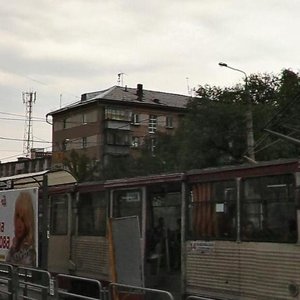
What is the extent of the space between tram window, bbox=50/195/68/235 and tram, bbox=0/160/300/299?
50 centimetres

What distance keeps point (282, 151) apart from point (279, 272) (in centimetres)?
2210

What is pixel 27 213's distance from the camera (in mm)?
11078

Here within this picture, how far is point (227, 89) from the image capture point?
4362 centimetres

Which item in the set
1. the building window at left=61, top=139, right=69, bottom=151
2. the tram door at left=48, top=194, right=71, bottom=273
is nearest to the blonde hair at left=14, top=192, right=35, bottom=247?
the tram door at left=48, top=194, right=71, bottom=273

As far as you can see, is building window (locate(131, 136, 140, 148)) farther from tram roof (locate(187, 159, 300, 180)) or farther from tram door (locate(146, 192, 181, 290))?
tram roof (locate(187, 159, 300, 180))

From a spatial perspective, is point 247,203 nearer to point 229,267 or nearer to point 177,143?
point 229,267

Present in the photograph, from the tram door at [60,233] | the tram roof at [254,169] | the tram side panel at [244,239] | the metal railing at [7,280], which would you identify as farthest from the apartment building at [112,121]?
the tram roof at [254,169]

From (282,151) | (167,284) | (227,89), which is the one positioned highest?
(227,89)

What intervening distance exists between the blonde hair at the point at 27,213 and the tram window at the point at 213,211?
2936 millimetres

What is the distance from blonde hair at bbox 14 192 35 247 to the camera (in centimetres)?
1086

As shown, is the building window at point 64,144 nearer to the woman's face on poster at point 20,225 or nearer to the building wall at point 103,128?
the building wall at point 103,128

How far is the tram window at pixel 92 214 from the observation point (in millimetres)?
11773

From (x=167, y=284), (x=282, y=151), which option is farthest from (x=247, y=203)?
(x=282, y=151)

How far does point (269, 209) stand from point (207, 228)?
4.33 feet
